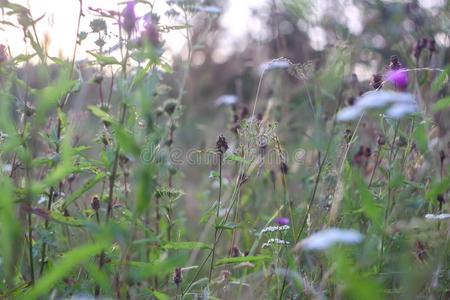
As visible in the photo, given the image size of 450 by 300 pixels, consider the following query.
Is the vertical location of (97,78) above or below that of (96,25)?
below

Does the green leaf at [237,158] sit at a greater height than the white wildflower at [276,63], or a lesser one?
lesser

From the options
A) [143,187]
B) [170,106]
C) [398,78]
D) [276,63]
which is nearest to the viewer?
[143,187]

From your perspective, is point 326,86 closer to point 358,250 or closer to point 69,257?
point 358,250

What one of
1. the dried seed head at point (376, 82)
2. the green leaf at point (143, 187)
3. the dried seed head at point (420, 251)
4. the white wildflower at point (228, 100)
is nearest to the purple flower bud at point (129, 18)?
the green leaf at point (143, 187)

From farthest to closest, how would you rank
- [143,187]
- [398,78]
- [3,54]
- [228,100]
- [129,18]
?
[228,100] → [398,78] → [3,54] → [129,18] → [143,187]

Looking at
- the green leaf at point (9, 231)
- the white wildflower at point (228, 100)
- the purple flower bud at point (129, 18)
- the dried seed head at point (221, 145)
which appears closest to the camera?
the green leaf at point (9, 231)

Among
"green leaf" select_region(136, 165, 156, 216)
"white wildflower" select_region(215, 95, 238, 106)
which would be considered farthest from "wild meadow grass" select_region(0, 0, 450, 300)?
"white wildflower" select_region(215, 95, 238, 106)

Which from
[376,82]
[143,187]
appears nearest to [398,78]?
[376,82]

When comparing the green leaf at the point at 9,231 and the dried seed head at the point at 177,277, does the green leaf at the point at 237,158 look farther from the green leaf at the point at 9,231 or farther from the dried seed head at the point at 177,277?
the green leaf at the point at 9,231

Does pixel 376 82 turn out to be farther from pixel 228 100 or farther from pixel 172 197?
pixel 228 100

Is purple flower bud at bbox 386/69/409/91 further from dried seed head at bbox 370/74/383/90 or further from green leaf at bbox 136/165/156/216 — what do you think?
green leaf at bbox 136/165/156/216

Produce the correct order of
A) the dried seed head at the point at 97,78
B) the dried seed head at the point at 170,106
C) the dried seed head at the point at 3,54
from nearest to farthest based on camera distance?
the dried seed head at the point at 3,54 < the dried seed head at the point at 97,78 < the dried seed head at the point at 170,106

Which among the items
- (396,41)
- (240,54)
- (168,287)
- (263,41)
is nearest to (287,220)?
(168,287)

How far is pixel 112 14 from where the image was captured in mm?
1481
